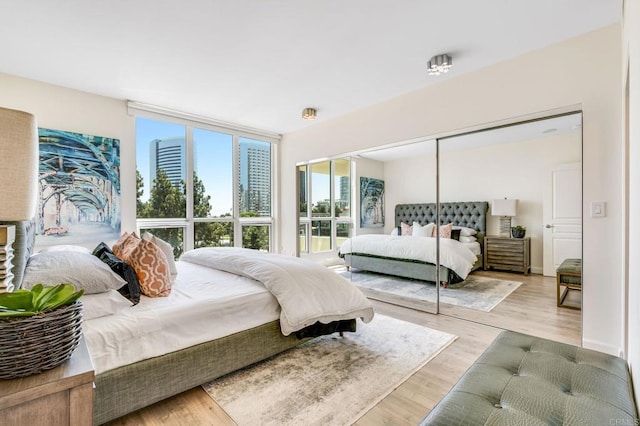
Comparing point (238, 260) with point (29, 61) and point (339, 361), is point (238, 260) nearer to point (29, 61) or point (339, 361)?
point (339, 361)

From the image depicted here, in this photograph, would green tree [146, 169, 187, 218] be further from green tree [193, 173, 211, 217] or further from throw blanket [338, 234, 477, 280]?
throw blanket [338, 234, 477, 280]

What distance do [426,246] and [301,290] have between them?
2040 millimetres

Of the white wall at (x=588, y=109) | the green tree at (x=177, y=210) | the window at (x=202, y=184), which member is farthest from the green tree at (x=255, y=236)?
the white wall at (x=588, y=109)

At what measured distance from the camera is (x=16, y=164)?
0.77 meters

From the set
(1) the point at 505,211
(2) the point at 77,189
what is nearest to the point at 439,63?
(1) the point at 505,211

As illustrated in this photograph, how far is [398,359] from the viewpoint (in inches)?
91.0

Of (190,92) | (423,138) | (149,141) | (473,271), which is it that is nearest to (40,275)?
(190,92)

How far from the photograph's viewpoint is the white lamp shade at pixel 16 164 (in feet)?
2.46

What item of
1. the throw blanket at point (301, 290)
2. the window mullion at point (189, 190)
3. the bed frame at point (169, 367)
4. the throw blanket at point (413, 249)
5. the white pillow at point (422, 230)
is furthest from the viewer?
the window mullion at point (189, 190)

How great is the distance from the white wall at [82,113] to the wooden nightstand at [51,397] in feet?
11.0

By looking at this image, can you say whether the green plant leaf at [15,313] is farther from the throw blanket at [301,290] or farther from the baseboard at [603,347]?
the baseboard at [603,347]

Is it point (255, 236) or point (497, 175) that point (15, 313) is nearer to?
point (497, 175)

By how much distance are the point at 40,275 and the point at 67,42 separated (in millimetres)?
2005

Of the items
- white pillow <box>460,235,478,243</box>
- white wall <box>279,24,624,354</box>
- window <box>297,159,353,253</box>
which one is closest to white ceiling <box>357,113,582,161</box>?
white wall <box>279,24,624,354</box>
